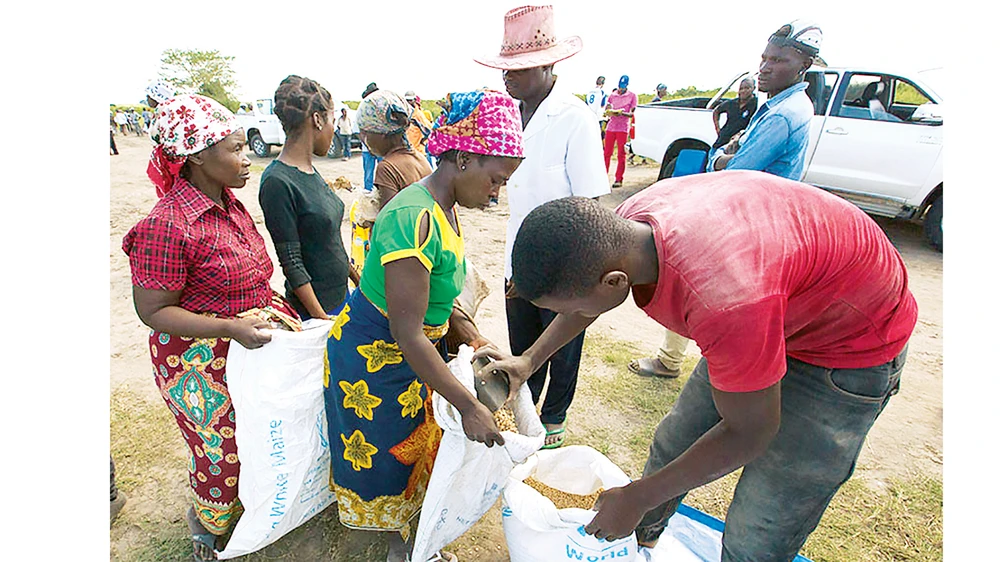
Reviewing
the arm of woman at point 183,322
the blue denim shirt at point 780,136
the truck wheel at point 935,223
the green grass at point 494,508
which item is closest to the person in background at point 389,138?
the arm of woman at point 183,322

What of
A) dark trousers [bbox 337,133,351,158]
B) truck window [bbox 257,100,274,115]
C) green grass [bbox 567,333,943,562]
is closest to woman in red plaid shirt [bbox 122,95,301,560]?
green grass [bbox 567,333,943,562]

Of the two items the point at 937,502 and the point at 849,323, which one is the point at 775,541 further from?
the point at 937,502

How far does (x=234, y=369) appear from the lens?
1.82m

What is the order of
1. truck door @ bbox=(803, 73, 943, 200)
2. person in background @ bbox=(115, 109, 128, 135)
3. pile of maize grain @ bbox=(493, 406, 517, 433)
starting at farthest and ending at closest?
person in background @ bbox=(115, 109, 128, 135), truck door @ bbox=(803, 73, 943, 200), pile of maize grain @ bbox=(493, 406, 517, 433)

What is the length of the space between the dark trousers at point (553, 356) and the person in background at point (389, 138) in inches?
30.2

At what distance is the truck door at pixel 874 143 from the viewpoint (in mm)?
5840

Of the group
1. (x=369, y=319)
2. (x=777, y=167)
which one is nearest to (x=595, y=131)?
A: (x=777, y=167)

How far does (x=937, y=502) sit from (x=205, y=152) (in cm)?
336

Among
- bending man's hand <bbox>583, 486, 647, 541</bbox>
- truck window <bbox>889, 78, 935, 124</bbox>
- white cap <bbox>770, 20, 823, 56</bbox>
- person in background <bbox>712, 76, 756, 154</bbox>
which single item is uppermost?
truck window <bbox>889, 78, 935, 124</bbox>

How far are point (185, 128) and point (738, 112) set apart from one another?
4.55 metres

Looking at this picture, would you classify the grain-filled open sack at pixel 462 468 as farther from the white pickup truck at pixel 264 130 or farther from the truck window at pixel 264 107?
the truck window at pixel 264 107

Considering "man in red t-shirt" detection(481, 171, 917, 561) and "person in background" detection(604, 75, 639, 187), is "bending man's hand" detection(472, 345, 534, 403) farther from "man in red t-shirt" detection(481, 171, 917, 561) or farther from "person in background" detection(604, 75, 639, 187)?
"person in background" detection(604, 75, 639, 187)

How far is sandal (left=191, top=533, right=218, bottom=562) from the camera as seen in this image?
208 cm

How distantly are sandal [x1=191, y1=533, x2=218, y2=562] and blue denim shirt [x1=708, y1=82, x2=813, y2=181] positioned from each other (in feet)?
9.43
